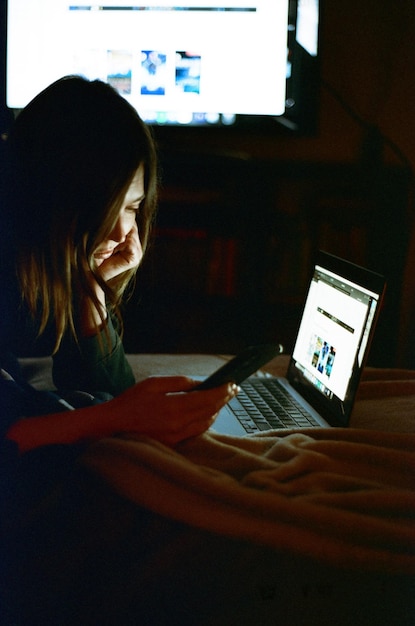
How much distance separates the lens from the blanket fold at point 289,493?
0.53m

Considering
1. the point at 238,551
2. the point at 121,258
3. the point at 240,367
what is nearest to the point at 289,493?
the point at 238,551

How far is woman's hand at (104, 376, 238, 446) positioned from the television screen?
68.6 inches

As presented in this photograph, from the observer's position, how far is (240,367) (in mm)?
690

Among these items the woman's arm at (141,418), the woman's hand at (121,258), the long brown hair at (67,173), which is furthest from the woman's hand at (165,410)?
the woman's hand at (121,258)

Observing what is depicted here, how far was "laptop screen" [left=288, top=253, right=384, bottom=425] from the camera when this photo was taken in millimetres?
857

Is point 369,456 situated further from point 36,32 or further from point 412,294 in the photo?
point 36,32

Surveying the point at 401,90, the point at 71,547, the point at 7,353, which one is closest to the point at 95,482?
the point at 71,547

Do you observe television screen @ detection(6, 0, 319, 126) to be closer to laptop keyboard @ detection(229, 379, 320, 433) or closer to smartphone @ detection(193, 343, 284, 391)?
laptop keyboard @ detection(229, 379, 320, 433)

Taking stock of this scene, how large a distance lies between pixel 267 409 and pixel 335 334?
0.15 meters

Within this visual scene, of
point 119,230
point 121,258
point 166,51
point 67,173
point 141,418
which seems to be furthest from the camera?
point 166,51

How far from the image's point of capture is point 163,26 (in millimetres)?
2191

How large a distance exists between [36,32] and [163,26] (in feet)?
1.39

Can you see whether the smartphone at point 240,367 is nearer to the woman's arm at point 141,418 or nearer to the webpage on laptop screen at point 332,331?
the woman's arm at point 141,418

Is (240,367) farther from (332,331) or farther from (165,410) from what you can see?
(332,331)
